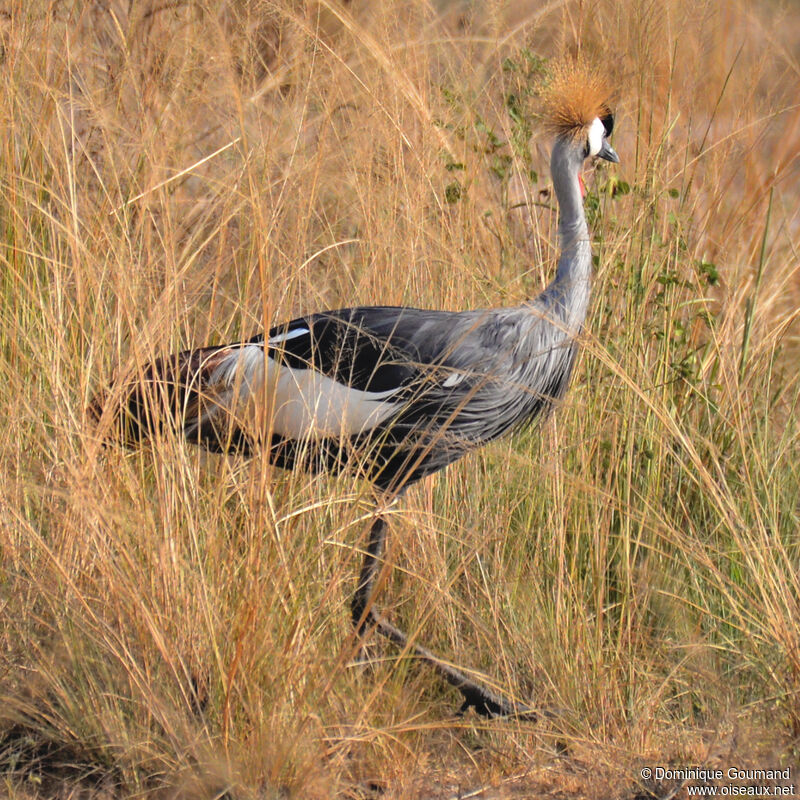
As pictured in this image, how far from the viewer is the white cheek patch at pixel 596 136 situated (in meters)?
2.83

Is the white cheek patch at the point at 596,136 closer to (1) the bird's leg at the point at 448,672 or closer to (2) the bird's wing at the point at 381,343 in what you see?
(2) the bird's wing at the point at 381,343

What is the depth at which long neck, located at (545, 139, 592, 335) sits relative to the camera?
2738 mm

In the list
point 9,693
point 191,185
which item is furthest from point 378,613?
point 191,185

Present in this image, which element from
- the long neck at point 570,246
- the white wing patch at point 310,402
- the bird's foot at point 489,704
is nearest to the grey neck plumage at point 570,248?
the long neck at point 570,246

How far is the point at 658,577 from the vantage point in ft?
8.57

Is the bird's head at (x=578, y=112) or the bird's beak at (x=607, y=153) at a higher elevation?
the bird's head at (x=578, y=112)

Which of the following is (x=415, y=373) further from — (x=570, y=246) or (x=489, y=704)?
(x=489, y=704)

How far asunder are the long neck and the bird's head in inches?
0.5

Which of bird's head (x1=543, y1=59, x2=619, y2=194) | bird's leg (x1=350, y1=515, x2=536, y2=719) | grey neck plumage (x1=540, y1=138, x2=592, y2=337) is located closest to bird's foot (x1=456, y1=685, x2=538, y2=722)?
bird's leg (x1=350, y1=515, x2=536, y2=719)

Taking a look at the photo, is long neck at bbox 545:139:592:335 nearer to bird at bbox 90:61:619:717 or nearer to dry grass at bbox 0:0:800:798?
bird at bbox 90:61:619:717

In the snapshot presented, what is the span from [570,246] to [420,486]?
0.65 metres

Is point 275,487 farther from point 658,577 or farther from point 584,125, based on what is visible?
point 584,125

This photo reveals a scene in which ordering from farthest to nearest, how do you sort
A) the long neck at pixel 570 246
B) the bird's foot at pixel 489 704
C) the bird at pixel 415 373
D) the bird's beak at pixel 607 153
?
the bird's beak at pixel 607 153 < the long neck at pixel 570 246 < the bird at pixel 415 373 < the bird's foot at pixel 489 704

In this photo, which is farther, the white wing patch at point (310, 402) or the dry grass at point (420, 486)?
the white wing patch at point (310, 402)
